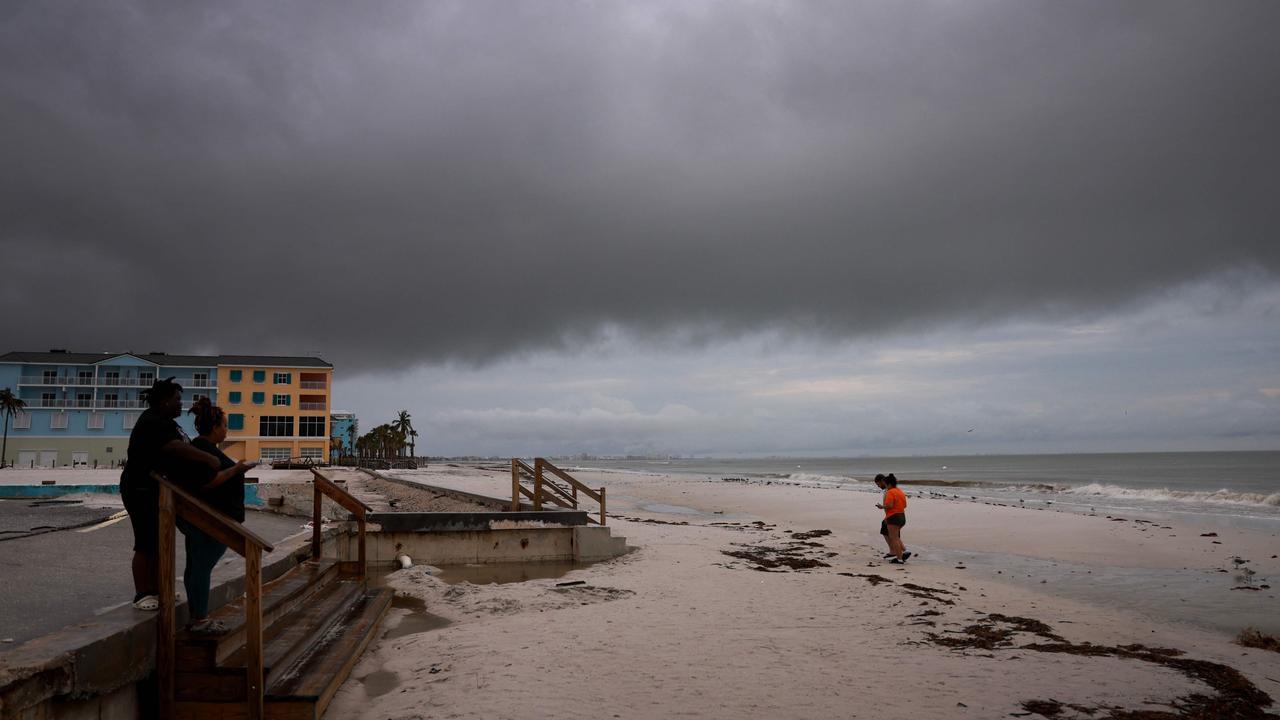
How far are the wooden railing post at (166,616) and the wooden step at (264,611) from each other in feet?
0.36

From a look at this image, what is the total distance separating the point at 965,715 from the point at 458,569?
29.0ft

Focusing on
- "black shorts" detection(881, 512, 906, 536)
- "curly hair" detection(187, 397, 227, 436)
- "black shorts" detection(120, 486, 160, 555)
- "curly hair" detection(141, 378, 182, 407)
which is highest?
"curly hair" detection(141, 378, 182, 407)

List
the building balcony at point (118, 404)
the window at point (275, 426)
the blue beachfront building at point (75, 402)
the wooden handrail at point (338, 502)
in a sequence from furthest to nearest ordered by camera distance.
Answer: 1. the window at point (275, 426)
2. the building balcony at point (118, 404)
3. the blue beachfront building at point (75, 402)
4. the wooden handrail at point (338, 502)

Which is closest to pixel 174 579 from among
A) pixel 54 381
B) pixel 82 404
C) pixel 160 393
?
pixel 160 393

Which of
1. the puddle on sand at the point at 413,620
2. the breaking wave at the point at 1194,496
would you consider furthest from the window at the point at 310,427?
the puddle on sand at the point at 413,620

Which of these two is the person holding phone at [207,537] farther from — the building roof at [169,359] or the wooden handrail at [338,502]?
the building roof at [169,359]

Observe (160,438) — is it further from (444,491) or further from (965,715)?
(444,491)

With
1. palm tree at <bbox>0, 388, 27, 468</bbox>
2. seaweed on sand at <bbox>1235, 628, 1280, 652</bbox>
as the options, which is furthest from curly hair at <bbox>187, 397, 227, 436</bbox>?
palm tree at <bbox>0, 388, 27, 468</bbox>

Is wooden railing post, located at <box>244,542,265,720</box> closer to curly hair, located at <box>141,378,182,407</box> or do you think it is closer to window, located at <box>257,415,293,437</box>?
curly hair, located at <box>141,378,182,407</box>

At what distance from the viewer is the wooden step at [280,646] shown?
442cm

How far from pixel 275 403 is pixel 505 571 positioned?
62449 millimetres

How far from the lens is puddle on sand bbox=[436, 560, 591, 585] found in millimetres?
11156

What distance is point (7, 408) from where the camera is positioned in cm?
5916

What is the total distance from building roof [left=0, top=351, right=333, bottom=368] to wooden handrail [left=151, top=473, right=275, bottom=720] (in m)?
68.2
